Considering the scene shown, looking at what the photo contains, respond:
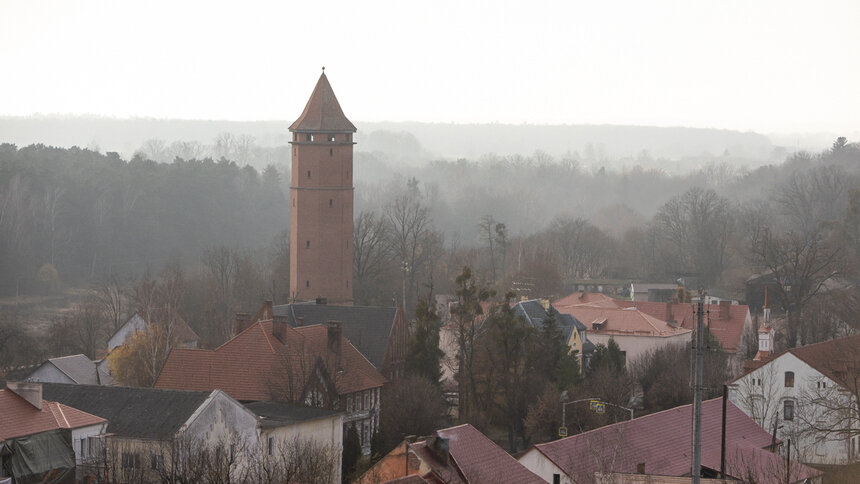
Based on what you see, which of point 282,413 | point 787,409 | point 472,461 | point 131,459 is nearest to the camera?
point 472,461

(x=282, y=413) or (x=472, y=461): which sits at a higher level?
(x=282, y=413)

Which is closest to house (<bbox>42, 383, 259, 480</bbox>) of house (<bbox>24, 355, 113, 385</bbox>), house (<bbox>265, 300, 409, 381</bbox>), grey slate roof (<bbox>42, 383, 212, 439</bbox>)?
grey slate roof (<bbox>42, 383, 212, 439</bbox>)

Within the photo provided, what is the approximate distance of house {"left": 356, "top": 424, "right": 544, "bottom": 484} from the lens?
102 ft

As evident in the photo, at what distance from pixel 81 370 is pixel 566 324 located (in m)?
21.9

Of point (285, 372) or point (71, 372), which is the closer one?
point (285, 372)

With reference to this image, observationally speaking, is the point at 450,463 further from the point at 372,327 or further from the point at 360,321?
the point at 360,321

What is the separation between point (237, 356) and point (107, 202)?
67.8 metres

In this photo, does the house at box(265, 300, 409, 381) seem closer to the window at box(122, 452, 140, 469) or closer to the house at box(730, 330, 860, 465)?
the house at box(730, 330, 860, 465)

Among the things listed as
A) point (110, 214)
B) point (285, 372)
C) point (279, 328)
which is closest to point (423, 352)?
point (279, 328)

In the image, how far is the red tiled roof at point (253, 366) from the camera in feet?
136

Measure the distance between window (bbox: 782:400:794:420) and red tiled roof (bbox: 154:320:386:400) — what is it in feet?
52.1

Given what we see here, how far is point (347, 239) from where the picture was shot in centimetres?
6128

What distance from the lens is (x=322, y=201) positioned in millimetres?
60406

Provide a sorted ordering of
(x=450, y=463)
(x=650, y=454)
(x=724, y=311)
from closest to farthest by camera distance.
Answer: (x=450, y=463)
(x=650, y=454)
(x=724, y=311)
